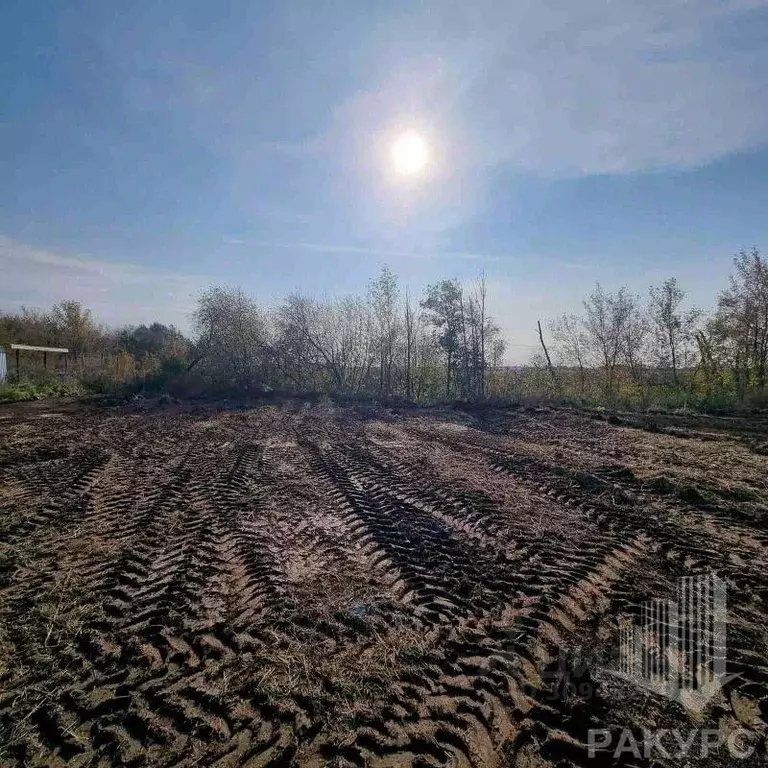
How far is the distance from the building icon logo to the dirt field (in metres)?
0.08

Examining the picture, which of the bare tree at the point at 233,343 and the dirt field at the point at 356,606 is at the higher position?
the bare tree at the point at 233,343

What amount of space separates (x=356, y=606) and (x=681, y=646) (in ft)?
6.71

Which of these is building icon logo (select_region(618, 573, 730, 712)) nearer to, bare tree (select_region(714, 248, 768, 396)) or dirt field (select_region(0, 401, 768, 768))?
dirt field (select_region(0, 401, 768, 768))

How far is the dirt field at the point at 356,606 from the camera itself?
2047 millimetres

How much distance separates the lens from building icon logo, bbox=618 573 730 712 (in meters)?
2.30

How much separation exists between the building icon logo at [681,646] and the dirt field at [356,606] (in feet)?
0.28

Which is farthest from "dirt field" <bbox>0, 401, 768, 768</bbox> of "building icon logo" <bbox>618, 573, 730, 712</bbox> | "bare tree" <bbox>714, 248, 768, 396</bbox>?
"bare tree" <bbox>714, 248, 768, 396</bbox>

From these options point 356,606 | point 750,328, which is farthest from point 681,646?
point 750,328

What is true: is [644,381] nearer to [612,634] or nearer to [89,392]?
[612,634]

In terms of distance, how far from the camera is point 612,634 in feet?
8.98

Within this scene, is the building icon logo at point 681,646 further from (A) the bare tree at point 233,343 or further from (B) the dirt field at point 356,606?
(A) the bare tree at point 233,343

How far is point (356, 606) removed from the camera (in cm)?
311

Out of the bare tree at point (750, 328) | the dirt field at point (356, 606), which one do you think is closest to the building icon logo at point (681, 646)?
the dirt field at point (356, 606)

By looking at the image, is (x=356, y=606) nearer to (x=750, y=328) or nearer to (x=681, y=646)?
(x=681, y=646)
